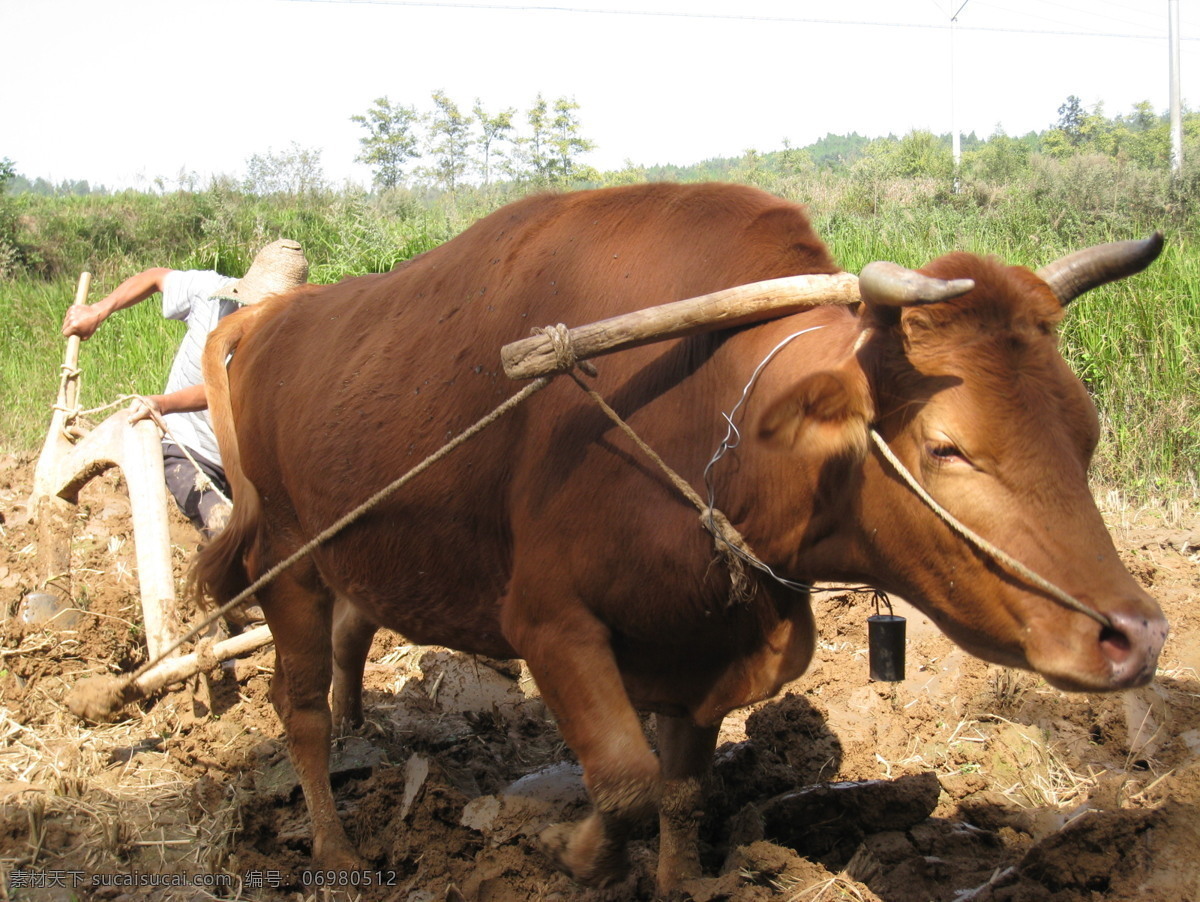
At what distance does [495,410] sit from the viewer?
9.84 feet

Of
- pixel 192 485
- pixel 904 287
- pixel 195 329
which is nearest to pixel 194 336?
pixel 195 329

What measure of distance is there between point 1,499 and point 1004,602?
8027 mm

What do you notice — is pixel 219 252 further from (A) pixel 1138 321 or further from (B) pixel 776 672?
(B) pixel 776 672

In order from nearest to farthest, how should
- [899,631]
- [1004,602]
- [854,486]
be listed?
[1004,602], [854,486], [899,631]

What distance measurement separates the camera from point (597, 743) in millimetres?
2902

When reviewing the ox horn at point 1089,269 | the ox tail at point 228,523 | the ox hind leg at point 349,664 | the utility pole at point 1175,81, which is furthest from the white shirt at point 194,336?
the utility pole at point 1175,81

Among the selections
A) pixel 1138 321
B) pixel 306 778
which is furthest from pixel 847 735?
pixel 1138 321

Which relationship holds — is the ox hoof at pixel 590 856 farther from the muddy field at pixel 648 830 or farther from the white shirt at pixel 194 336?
the white shirt at pixel 194 336

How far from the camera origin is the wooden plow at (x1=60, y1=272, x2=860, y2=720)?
106 inches

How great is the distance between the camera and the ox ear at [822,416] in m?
2.38

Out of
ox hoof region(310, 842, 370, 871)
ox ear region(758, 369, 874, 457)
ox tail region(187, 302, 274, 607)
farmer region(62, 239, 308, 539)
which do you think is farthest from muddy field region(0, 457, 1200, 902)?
ox ear region(758, 369, 874, 457)

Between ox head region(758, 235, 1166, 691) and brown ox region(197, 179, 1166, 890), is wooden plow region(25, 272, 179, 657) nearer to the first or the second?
brown ox region(197, 179, 1166, 890)

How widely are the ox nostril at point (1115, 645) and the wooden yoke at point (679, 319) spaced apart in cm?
104

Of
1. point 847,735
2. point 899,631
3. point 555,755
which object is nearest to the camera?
point 899,631
